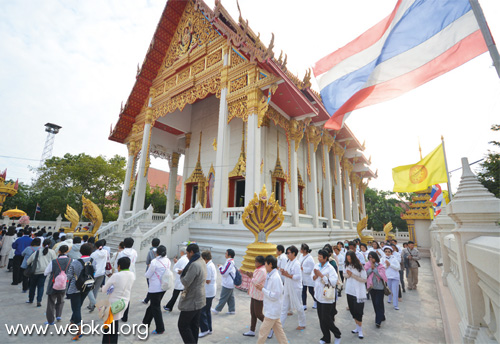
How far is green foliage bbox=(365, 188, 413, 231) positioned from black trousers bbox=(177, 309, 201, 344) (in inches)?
1334

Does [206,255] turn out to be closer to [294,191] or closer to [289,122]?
[294,191]

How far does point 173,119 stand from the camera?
52.0 ft

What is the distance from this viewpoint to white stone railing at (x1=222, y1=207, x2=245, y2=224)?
31.6 feet

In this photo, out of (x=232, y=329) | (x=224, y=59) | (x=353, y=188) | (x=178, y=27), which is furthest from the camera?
(x=353, y=188)

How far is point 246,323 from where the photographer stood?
412cm

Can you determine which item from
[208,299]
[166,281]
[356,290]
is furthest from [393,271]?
[166,281]

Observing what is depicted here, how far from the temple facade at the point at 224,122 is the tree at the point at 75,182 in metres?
9.59

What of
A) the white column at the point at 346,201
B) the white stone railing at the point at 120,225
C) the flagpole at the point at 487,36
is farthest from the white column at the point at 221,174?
the white column at the point at 346,201

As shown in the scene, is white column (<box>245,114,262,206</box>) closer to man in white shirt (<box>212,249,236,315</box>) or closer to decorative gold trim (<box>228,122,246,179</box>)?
decorative gold trim (<box>228,122,246,179</box>)

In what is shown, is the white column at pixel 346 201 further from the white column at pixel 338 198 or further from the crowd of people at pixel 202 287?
the crowd of people at pixel 202 287

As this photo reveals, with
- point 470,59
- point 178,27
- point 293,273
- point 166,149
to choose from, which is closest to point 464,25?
point 470,59

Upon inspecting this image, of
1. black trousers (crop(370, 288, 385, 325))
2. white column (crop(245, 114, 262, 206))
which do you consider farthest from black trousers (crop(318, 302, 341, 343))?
white column (crop(245, 114, 262, 206))

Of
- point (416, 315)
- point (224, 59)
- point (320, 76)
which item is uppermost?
point (224, 59)

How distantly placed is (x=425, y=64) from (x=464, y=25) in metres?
0.59
